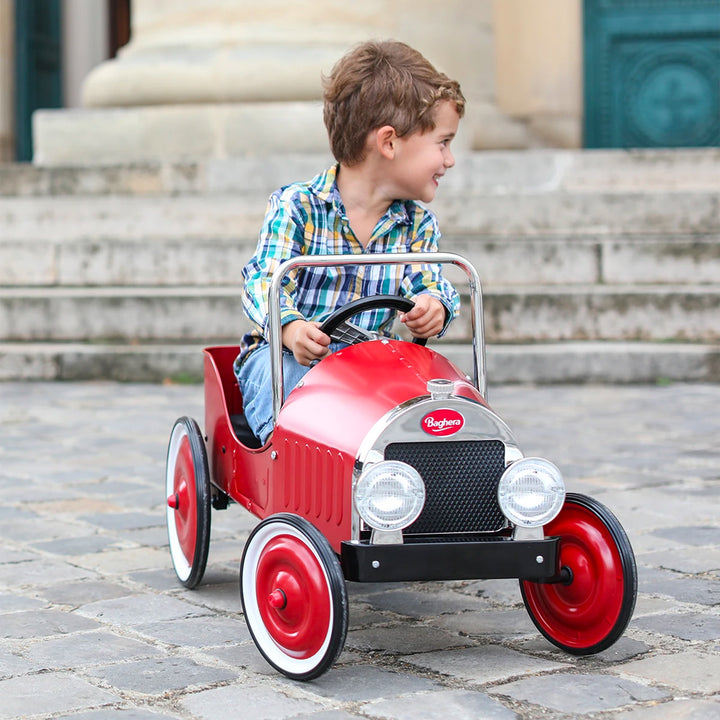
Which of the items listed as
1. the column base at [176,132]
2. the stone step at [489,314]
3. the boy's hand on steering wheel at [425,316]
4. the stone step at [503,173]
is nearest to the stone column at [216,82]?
the column base at [176,132]

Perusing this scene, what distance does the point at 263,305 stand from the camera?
9.96 feet

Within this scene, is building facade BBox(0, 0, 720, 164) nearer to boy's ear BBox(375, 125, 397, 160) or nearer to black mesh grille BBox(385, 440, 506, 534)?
boy's ear BBox(375, 125, 397, 160)

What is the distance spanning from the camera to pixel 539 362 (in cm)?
707

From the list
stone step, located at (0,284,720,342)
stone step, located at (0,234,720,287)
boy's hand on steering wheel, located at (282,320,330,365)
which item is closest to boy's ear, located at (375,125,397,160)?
boy's hand on steering wheel, located at (282,320,330,365)

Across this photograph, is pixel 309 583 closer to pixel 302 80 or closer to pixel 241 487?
pixel 241 487

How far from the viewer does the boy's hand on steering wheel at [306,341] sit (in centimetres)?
287

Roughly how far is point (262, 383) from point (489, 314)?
4.35m

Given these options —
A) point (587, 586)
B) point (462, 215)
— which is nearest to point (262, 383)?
point (587, 586)

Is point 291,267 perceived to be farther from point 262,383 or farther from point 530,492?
point 530,492

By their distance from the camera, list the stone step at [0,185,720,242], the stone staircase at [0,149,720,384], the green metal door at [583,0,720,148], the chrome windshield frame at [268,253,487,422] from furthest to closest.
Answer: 1. the green metal door at [583,0,720,148]
2. the stone step at [0,185,720,242]
3. the stone staircase at [0,149,720,384]
4. the chrome windshield frame at [268,253,487,422]

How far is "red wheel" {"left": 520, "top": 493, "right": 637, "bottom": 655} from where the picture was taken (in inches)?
104

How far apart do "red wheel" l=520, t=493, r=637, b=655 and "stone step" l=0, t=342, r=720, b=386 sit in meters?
4.11

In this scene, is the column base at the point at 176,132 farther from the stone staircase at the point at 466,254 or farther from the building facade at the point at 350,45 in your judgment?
the stone staircase at the point at 466,254

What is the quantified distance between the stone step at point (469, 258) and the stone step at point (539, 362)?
56cm
